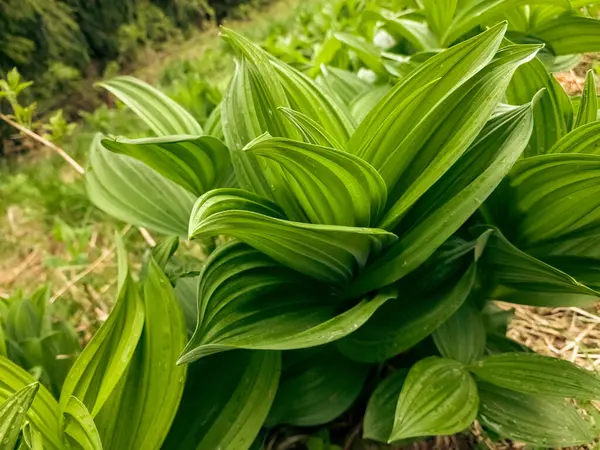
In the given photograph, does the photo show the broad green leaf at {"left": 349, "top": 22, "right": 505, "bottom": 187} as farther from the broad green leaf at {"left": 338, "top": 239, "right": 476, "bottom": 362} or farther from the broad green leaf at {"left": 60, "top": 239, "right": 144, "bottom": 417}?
the broad green leaf at {"left": 60, "top": 239, "right": 144, "bottom": 417}

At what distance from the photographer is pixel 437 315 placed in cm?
74

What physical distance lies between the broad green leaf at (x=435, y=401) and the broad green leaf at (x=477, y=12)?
0.66m

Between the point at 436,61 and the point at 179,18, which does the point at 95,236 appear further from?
the point at 179,18

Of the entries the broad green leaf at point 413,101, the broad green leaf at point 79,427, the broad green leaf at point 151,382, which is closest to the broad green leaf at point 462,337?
the broad green leaf at point 413,101

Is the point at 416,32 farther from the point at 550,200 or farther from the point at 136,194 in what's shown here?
the point at 136,194

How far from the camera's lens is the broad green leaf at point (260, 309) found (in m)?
0.65

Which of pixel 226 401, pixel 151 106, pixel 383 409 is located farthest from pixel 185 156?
pixel 383 409

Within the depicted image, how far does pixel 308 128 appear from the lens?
2.21ft

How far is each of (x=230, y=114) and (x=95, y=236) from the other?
1.02 m

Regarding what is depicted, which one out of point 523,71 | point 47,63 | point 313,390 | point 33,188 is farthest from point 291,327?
point 47,63

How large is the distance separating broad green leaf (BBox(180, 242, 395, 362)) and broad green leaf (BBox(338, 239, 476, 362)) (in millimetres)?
66

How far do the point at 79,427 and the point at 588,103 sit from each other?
33.6 inches

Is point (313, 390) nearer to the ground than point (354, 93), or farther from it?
nearer to the ground

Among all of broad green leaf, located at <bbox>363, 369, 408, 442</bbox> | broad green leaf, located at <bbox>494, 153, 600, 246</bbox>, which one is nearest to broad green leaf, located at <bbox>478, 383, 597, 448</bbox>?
broad green leaf, located at <bbox>363, 369, 408, 442</bbox>
